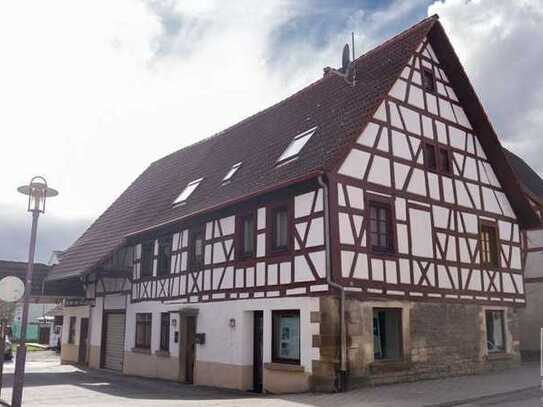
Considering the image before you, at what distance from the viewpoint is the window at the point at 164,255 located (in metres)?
19.9

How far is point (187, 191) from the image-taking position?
2055 cm

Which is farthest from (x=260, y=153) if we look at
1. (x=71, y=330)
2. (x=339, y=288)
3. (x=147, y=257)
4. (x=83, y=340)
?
(x=71, y=330)

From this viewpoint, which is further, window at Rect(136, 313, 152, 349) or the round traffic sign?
window at Rect(136, 313, 152, 349)

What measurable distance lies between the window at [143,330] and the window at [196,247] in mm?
3623

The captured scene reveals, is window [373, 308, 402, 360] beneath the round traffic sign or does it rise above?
beneath

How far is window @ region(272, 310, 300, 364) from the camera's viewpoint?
44.8 feet

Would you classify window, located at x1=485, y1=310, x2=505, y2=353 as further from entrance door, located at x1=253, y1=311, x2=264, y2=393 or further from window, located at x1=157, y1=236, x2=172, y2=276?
window, located at x1=157, y1=236, x2=172, y2=276

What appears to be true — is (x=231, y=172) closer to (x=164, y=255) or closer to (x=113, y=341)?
(x=164, y=255)

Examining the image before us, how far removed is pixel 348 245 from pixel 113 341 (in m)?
13.6

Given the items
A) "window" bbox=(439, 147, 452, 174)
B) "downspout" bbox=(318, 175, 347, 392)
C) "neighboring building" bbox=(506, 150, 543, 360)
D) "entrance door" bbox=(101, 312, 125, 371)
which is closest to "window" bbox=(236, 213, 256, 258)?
"downspout" bbox=(318, 175, 347, 392)

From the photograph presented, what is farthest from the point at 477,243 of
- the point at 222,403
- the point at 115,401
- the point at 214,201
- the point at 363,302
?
the point at 115,401

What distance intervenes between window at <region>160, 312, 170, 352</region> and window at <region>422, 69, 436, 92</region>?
36.8 feet

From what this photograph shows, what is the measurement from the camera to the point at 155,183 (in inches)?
1023

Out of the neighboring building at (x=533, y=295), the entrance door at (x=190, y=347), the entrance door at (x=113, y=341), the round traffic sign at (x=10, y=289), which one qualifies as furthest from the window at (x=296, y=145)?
the entrance door at (x=113, y=341)
